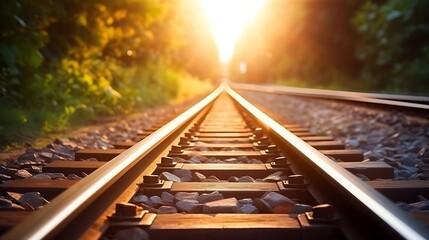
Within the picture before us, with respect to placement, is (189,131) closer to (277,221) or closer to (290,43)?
(277,221)

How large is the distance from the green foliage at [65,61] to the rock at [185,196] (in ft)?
9.57

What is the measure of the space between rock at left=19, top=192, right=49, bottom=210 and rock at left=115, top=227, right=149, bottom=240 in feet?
2.21

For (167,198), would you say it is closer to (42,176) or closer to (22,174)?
(42,176)

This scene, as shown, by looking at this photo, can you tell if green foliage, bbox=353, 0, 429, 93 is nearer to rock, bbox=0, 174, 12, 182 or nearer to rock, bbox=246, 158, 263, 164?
rock, bbox=246, 158, 263, 164

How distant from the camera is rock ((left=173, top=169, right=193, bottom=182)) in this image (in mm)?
3365

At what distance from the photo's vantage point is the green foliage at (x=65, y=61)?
237 inches

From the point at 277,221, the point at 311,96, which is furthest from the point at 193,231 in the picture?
the point at 311,96

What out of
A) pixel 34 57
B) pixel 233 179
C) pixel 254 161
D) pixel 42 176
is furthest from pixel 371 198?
pixel 34 57

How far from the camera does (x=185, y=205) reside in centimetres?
265

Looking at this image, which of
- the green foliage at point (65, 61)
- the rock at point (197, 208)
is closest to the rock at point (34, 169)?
the rock at point (197, 208)

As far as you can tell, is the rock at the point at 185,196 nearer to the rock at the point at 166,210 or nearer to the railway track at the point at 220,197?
the railway track at the point at 220,197

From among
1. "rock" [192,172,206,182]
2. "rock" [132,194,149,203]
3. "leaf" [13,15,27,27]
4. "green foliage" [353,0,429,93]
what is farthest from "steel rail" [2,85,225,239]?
"green foliage" [353,0,429,93]

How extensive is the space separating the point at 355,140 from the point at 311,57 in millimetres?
27242

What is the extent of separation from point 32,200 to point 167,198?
663 mm
